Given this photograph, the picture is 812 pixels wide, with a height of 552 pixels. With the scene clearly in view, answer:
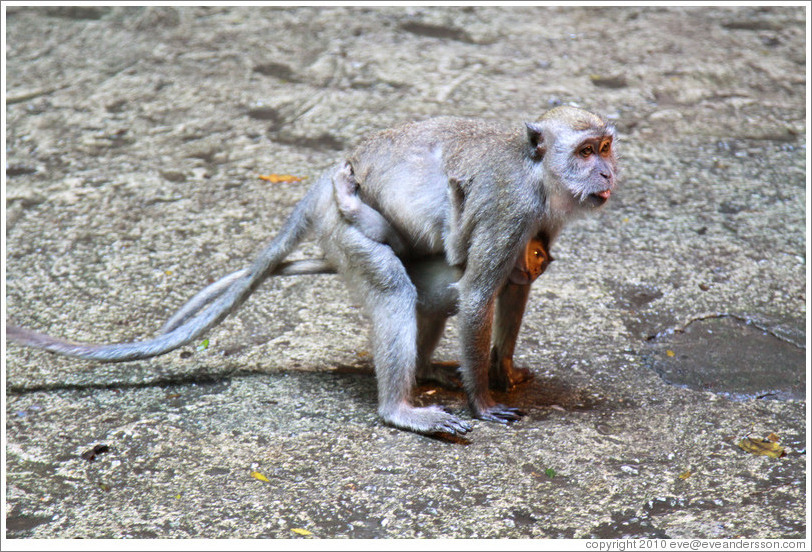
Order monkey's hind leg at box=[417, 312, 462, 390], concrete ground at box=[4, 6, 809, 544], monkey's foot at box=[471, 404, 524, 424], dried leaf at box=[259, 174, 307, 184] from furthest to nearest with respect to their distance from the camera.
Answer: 1. dried leaf at box=[259, 174, 307, 184]
2. monkey's hind leg at box=[417, 312, 462, 390]
3. monkey's foot at box=[471, 404, 524, 424]
4. concrete ground at box=[4, 6, 809, 544]

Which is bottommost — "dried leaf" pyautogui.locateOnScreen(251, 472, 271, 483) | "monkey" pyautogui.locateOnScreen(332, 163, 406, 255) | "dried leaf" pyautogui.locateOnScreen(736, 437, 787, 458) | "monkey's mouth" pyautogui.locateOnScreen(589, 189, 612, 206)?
"dried leaf" pyautogui.locateOnScreen(251, 472, 271, 483)

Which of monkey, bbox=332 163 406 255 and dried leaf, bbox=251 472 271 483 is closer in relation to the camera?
dried leaf, bbox=251 472 271 483

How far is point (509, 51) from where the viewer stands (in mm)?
8766

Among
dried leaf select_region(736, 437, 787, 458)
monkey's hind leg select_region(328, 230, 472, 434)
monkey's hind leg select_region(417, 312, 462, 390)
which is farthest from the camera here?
monkey's hind leg select_region(417, 312, 462, 390)

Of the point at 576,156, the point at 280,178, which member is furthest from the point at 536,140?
the point at 280,178

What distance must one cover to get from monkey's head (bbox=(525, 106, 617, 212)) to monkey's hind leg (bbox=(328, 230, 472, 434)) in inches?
34.5

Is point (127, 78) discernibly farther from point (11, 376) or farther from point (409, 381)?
point (409, 381)

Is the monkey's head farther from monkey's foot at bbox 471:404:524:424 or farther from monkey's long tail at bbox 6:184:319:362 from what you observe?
monkey's long tail at bbox 6:184:319:362

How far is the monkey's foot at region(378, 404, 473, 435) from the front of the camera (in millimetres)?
4383

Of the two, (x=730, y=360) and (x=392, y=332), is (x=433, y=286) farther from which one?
(x=730, y=360)

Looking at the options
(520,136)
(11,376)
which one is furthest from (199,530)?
(520,136)

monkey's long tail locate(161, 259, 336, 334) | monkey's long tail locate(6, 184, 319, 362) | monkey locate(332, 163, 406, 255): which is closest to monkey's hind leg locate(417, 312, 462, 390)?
monkey locate(332, 163, 406, 255)

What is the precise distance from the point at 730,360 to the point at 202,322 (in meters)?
2.95

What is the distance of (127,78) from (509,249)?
5224mm
